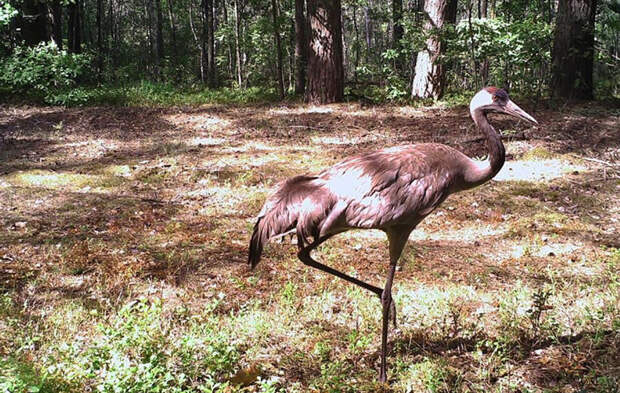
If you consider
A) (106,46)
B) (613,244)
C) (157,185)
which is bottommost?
(613,244)

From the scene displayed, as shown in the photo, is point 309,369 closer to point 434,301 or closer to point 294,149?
point 434,301

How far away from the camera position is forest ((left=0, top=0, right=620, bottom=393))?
3729 mm

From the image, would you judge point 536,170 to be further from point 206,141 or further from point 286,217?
point 206,141

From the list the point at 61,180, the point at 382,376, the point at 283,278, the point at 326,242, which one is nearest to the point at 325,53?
the point at 61,180

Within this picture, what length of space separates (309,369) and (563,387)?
1837 millimetres

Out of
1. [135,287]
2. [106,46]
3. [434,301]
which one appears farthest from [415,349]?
[106,46]

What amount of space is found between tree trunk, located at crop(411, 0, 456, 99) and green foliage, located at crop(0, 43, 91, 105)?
29.5ft

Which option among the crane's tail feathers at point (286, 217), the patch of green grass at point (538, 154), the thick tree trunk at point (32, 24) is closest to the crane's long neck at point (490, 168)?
the crane's tail feathers at point (286, 217)

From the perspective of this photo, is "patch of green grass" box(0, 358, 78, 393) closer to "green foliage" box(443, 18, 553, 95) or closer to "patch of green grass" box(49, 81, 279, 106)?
"green foliage" box(443, 18, 553, 95)

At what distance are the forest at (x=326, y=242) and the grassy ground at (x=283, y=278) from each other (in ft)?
0.08

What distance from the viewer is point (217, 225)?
6586mm

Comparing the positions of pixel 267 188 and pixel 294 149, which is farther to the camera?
pixel 294 149

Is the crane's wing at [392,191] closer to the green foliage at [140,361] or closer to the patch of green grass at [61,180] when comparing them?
the green foliage at [140,361]

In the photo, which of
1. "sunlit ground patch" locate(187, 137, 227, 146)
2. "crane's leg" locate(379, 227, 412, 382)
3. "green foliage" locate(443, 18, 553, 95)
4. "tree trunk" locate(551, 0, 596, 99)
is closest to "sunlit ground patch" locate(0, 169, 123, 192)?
"sunlit ground patch" locate(187, 137, 227, 146)
